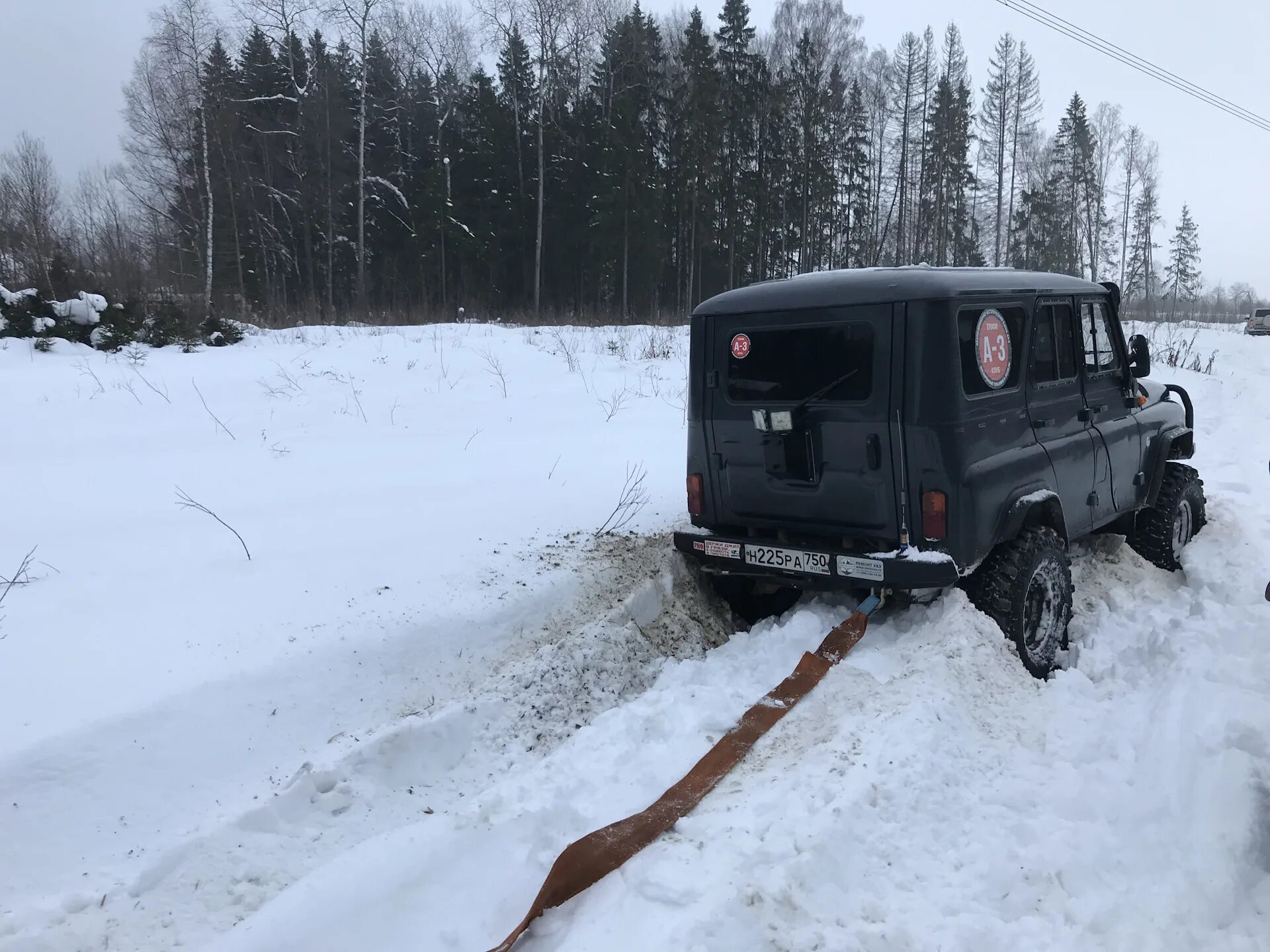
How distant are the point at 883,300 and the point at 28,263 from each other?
1961cm

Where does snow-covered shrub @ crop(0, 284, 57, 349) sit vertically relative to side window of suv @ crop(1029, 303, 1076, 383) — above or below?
above

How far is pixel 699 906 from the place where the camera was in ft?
7.88

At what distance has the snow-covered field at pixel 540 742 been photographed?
250cm

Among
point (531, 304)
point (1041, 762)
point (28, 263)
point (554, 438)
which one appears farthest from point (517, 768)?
point (531, 304)

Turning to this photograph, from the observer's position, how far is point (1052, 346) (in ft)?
15.4

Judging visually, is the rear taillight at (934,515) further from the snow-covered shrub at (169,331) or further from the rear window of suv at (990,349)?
the snow-covered shrub at (169,331)

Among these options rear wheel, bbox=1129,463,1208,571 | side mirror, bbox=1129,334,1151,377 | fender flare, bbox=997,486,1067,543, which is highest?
side mirror, bbox=1129,334,1151,377

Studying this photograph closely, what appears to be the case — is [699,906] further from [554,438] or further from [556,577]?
[554,438]

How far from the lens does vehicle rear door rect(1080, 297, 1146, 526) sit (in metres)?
5.01

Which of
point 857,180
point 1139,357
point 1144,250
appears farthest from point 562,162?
point 1144,250

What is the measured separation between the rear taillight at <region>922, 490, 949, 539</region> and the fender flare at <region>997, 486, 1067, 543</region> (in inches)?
16.4

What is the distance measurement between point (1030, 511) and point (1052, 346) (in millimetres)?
1075

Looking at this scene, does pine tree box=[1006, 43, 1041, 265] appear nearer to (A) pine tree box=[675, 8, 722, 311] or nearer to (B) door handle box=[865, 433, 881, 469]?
(A) pine tree box=[675, 8, 722, 311]

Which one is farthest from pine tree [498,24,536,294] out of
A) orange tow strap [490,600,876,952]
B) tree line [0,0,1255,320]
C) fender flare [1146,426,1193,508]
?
orange tow strap [490,600,876,952]
